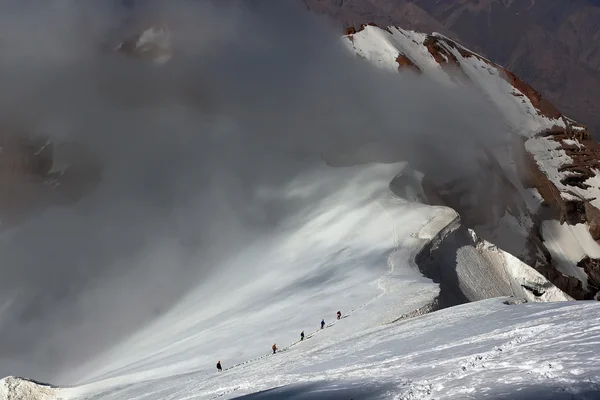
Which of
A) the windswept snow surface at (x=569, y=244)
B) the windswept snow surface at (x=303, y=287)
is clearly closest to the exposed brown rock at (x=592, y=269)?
the windswept snow surface at (x=569, y=244)

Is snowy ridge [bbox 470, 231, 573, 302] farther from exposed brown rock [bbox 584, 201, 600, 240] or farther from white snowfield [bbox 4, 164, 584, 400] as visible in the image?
exposed brown rock [bbox 584, 201, 600, 240]

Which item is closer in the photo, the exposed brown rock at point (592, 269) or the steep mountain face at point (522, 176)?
the steep mountain face at point (522, 176)

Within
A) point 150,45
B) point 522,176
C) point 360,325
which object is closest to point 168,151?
point 150,45

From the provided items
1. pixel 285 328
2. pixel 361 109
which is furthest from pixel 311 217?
pixel 361 109

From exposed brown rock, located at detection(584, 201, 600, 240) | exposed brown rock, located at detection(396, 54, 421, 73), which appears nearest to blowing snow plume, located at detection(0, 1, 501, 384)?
exposed brown rock, located at detection(396, 54, 421, 73)

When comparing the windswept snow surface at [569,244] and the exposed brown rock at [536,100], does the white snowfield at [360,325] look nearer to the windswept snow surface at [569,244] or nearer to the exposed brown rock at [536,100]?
the windswept snow surface at [569,244]
